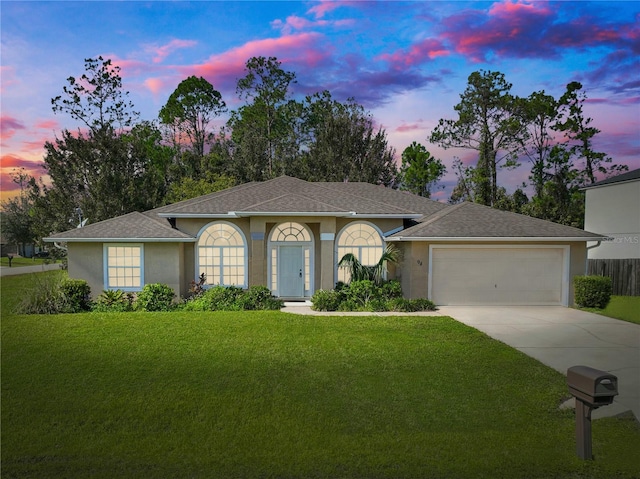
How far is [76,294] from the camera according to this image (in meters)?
15.2

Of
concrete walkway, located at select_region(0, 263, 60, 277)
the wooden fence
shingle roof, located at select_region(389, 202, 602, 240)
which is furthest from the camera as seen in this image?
concrete walkway, located at select_region(0, 263, 60, 277)

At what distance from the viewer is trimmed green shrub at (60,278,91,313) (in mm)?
14977

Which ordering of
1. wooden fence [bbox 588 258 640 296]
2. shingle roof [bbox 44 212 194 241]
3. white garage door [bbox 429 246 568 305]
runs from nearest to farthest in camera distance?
shingle roof [bbox 44 212 194 241] < white garage door [bbox 429 246 568 305] < wooden fence [bbox 588 258 640 296]

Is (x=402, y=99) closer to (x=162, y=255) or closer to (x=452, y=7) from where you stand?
(x=452, y=7)

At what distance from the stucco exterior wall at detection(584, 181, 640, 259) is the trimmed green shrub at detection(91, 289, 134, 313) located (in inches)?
885

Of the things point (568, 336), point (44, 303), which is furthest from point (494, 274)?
point (44, 303)

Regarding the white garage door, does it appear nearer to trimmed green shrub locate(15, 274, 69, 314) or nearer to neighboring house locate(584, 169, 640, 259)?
neighboring house locate(584, 169, 640, 259)

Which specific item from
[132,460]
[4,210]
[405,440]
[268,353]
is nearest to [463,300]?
[268,353]

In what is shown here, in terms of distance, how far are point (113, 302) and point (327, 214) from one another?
7.64m

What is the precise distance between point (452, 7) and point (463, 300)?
929 cm

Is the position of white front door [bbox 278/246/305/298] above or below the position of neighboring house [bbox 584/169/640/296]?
below

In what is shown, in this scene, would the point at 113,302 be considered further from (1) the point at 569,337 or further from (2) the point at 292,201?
(1) the point at 569,337

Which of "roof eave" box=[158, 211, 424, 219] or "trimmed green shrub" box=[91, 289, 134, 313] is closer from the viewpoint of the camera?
"trimmed green shrub" box=[91, 289, 134, 313]

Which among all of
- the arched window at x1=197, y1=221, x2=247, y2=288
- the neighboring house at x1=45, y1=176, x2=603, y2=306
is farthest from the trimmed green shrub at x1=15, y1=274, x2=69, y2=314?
the arched window at x1=197, y1=221, x2=247, y2=288
